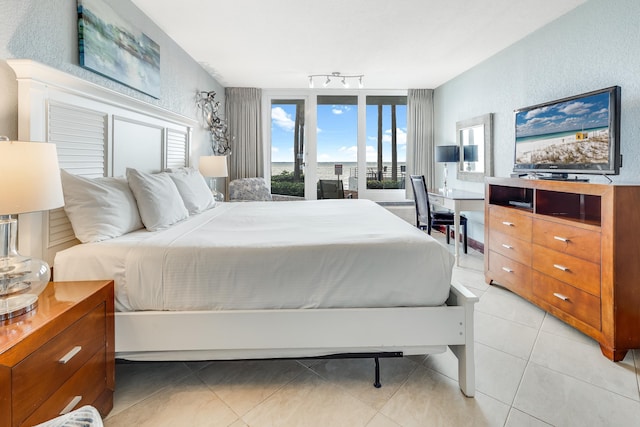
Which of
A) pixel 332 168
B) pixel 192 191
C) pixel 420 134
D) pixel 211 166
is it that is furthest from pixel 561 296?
pixel 332 168

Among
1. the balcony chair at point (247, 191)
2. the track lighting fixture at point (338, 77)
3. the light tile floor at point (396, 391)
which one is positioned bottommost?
the light tile floor at point (396, 391)

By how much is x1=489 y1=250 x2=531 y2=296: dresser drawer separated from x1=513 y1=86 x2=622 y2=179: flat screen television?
2.59ft

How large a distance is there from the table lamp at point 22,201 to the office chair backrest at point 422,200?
370 centimetres

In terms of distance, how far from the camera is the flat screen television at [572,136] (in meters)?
2.42

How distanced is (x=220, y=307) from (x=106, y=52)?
201 cm

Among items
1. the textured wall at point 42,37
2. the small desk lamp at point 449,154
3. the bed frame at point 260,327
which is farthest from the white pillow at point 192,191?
the small desk lamp at point 449,154

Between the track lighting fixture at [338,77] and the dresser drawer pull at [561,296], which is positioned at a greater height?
the track lighting fixture at [338,77]

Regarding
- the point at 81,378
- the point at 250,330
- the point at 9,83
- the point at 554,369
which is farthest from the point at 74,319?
the point at 554,369

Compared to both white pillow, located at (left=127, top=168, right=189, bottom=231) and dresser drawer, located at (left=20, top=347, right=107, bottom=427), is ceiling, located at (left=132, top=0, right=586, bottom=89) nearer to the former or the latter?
white pillow, located at (left=127, top=168, right=189, bottom=231)

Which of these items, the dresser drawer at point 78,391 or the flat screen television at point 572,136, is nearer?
the dresser drawer at point 78,391

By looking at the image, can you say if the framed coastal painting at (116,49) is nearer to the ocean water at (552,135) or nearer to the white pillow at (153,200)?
the white pillow at (153,200)

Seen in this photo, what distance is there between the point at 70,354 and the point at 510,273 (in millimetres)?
3059

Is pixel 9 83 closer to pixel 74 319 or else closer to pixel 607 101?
pixel 74 319

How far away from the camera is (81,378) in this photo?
1.33 meters
